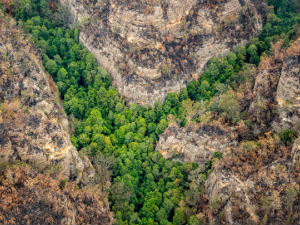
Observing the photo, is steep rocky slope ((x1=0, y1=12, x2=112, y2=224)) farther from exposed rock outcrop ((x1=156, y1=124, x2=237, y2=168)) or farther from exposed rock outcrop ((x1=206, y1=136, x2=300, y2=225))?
exposed rock outcrop ((x1=206, y1=136, x2=300, y2=225))

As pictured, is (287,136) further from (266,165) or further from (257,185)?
(257,185)

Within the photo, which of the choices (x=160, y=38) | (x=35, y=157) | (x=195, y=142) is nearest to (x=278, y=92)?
(x=195, y=142)

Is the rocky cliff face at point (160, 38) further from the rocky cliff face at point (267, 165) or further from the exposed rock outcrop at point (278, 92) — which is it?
the rocky cliff face at point (267, 165)

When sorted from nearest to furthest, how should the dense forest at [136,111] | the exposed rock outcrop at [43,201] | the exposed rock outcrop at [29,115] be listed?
the exposed rock outcrop at [43,201]
the exposed rock outcrop at [29,115]
the dense forest at [136,111]

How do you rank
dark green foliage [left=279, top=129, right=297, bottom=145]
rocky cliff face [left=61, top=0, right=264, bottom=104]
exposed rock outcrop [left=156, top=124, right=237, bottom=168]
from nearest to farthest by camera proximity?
1. dark green foliage [left=279, top=129, right=297, bottom=145]
2. exposed rock outcrop [left=156, top=124, right=237, bottom=168]
3. rocky cliff face [left=61, top=0, right=264, bottom=104]

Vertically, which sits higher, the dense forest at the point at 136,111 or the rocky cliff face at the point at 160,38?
the rocky cliff face at the point at 160,38

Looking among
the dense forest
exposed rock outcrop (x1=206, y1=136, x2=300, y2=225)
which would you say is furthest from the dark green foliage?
the dense forest

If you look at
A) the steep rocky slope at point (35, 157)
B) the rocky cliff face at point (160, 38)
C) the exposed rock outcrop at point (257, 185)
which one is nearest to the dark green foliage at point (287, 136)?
the exposed rock outcrop at point (257, 185)
